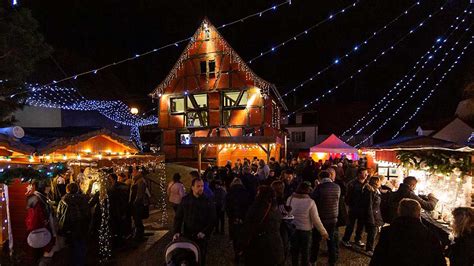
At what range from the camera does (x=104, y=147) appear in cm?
1143

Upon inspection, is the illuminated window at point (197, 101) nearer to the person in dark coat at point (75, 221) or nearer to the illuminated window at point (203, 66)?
the illuminated window at point (203, 66)

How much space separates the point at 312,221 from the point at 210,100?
732 inches

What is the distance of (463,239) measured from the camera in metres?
3.54

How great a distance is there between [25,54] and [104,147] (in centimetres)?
379

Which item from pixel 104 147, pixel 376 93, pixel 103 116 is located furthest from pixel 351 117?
pixel 104 147

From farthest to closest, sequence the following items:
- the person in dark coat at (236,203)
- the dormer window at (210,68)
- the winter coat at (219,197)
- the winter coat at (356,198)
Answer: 1. the dormer window at (210,68)
2. the winter coat at (219,197)
3. the winter coat at (356,198)
4. the person in dark coat at (236,203)

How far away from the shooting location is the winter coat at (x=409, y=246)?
326 cm

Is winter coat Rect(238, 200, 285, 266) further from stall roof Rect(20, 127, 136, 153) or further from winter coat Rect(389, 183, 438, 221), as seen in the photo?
stall roof Rect(20, 127, 136, 153)

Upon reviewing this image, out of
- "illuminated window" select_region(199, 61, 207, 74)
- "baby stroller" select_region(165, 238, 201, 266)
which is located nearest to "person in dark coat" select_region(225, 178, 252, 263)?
"baby stroller" select_region(165, 238, 201, 266)

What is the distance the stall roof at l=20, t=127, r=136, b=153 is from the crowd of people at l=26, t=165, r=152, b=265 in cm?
106

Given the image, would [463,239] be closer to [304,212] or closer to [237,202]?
[304,212]

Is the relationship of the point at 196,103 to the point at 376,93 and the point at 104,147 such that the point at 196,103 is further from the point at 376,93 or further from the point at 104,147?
the point at 376,93

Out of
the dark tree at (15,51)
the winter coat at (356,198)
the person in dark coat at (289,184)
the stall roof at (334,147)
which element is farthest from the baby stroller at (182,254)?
the stall roof at (334,147)

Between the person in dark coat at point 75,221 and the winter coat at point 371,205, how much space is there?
219 inches
